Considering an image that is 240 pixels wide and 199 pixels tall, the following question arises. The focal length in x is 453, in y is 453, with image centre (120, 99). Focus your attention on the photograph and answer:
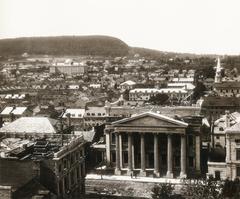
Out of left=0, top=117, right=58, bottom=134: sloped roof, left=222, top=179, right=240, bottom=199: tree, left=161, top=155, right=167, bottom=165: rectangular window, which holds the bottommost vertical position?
left=161, top=155, right=167, bottom=165: rectangular window

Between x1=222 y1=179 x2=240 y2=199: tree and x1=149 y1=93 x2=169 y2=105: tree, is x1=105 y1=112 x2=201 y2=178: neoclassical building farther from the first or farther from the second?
x1=149 y1=93 x2=169 y2=105: tree

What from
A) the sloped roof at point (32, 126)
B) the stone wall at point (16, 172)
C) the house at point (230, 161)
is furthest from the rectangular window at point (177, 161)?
the stone wall at point (16, 172)

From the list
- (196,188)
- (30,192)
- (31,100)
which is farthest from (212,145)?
(31,100)

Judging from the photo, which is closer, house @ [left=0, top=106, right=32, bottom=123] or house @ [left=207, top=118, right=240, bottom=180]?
house @ [left=207, top=118, right=240, bottom=180]

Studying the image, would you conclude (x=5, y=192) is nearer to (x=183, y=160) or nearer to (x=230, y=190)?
(x=230, y=190)

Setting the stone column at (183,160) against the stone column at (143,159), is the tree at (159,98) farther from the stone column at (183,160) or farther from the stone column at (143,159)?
the stone column at (183,160)

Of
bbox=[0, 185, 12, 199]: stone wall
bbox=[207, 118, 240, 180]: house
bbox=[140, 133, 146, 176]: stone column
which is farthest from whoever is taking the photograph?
bbox=[140, 133, 146, 176]: stone column

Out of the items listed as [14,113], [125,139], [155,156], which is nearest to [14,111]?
[14,113]

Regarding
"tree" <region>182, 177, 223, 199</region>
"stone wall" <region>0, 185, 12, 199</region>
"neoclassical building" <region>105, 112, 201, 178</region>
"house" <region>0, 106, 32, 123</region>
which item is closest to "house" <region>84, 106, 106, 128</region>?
"house" <region>0, 106, 32, 123</region>
